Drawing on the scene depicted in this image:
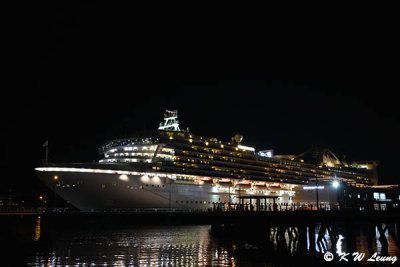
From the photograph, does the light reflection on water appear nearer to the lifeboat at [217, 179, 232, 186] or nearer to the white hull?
the white hull

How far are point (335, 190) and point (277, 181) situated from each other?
39.5 feet

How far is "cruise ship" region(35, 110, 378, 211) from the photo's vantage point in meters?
56.1

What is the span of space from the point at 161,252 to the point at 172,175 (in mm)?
30460

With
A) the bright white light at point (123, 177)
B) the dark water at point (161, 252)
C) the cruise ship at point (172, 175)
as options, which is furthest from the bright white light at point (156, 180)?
the dark water at point (161, 252)

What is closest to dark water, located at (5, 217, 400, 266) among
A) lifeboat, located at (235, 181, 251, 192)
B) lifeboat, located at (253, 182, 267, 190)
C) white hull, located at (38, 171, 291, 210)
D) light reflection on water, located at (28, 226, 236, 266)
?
light reflection on water, located at (28, 226, 236, 266)

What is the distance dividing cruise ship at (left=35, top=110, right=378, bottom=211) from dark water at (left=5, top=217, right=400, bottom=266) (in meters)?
11.8

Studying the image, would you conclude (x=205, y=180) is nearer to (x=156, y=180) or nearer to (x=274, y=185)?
(x=156, y=180)

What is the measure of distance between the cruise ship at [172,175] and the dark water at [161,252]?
11.8 metres

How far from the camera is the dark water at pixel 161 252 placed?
92.8ft

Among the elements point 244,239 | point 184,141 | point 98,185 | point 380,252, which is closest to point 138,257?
point 244,239

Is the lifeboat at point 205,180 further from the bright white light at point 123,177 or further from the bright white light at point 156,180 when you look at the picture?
the bright white light at point 123,177

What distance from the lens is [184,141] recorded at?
223 ft

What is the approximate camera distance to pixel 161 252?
1286 inches

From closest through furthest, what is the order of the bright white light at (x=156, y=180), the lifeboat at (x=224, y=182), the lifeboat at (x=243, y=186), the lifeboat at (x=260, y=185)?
the bright white light at (x=156, y=180) < the lifeboat at (x=224, y=182) < the lifeboat at (x=243, y=186) < the lifeboat at (x=260, y=185)
